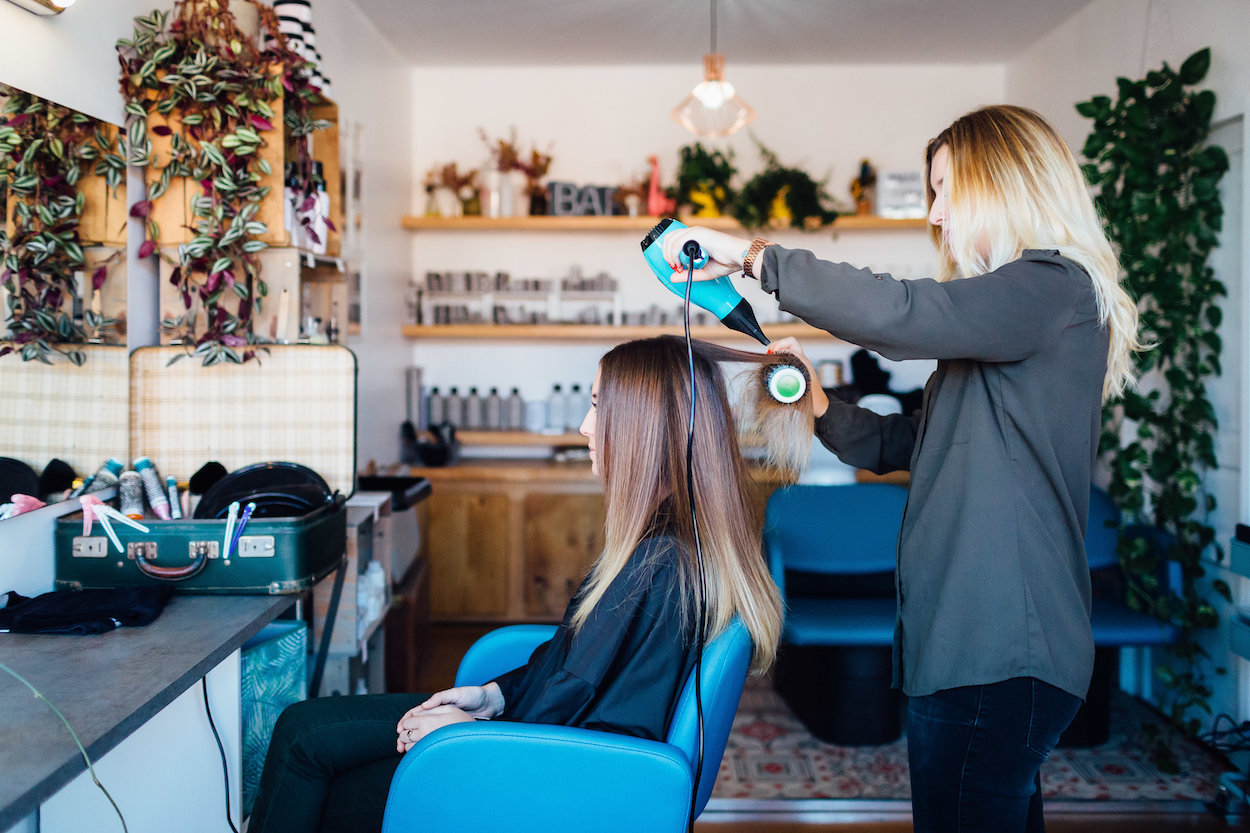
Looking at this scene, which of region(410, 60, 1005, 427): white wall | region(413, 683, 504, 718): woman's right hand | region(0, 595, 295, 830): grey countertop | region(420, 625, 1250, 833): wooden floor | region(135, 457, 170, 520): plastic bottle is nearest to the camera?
region(0, 595, 295, 830): grey countertop

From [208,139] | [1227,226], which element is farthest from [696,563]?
[1227,226]

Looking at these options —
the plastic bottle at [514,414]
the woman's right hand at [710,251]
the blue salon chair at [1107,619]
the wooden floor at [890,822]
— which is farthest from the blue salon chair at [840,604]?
the plastic bottle at [514,414]

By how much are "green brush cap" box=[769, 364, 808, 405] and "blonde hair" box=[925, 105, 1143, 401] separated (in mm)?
292

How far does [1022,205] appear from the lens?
1230 millimetres

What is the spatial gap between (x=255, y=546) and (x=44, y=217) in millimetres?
772

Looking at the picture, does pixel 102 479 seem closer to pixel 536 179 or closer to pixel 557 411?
pixel 557 411

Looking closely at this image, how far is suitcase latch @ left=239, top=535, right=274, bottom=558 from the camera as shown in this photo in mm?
1785

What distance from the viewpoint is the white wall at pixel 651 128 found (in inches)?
177

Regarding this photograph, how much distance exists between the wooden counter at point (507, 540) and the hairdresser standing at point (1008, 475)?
2870 millimetres

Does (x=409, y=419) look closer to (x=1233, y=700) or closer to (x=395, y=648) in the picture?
(x=395, y=648)

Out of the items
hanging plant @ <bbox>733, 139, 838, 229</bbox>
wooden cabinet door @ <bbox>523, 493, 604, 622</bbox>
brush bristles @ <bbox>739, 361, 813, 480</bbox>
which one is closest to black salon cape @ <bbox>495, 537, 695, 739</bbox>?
brush bristles @ <bbox>739, 361, 813, 480</bbox>

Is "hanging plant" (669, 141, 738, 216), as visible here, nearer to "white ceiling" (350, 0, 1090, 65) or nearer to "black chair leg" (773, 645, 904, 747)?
"white ceiling" (350, 0, 1090, 65)

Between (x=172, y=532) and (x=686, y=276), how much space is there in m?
1.17

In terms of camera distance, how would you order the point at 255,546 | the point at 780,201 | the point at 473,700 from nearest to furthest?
the point at 473,700
the point at 255,546
the point at 780,201
